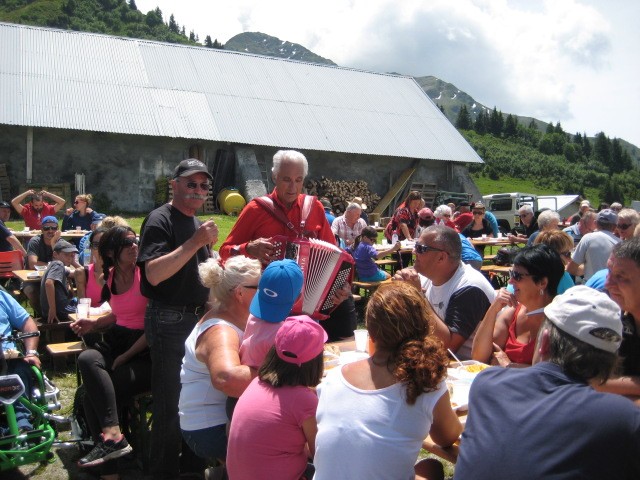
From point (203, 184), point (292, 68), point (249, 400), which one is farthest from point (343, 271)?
point (292, 68)

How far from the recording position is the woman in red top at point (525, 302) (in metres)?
3.47

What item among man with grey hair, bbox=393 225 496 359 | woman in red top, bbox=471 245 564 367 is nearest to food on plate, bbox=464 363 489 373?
woman in red top, bbox=471 245 564 367

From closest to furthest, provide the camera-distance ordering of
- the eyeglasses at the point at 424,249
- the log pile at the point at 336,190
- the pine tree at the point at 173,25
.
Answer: the eyeglasses at the point at 424,249 → the log pile at the point at 336,190 → the pine tree at the point at 173,25

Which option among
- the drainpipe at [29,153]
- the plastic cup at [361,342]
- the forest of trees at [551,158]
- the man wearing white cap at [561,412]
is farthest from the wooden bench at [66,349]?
the forest of trees at [551,158]

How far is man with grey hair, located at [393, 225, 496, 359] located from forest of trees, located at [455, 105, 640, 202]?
5201 centimetres

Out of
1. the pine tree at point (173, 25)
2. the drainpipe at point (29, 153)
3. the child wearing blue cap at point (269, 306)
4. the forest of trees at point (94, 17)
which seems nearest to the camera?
the child wearing blue cap at point (269, 306)

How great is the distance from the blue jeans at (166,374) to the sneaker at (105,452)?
0.18 meters

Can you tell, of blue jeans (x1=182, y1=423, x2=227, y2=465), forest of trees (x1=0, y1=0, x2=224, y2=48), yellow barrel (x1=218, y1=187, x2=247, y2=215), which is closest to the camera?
blue jeans (x1=182, y1=423, x2=227, y2=465)

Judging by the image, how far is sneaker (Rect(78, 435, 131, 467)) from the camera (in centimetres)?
388

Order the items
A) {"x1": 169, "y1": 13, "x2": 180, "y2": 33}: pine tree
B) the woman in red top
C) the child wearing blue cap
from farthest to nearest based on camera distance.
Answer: {"x1": 169, "y1": 13, "x2": 180, "y2": 33}: pine tree < the woman in red top < the child wearing blue cap

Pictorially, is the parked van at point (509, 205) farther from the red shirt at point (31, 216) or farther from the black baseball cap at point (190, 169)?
the black baseball cap at point (190, 169)

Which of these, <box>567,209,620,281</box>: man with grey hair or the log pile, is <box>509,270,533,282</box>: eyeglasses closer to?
<box>567,209,620,281</box>: man with grey hair

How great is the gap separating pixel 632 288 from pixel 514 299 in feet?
2.20

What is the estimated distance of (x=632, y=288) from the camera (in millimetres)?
2996
